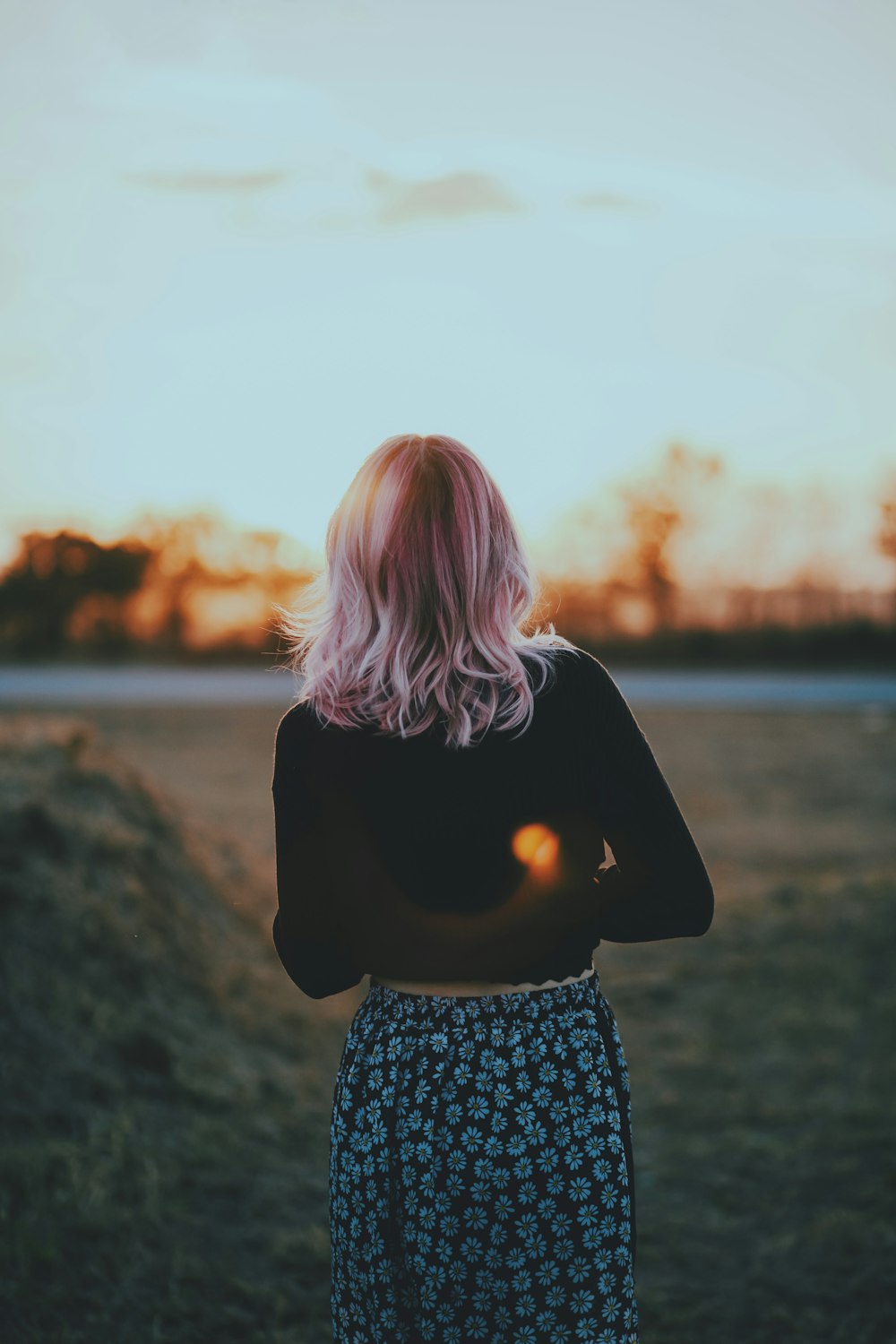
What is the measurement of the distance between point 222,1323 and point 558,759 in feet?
9.00

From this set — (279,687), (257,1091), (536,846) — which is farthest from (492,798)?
(279,687)

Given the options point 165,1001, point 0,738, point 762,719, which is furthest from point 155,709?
point 165,1001

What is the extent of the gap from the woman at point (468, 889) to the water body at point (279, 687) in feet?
68.0

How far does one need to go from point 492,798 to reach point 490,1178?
65 cm

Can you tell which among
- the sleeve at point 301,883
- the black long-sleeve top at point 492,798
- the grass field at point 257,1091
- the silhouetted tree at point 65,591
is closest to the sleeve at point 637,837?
the black long-sleeve top at point 492,798

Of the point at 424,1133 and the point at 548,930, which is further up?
the point at 548,930

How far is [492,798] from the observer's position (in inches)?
69.0

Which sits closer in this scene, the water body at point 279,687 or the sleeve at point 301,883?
the sleeve at point 301,883

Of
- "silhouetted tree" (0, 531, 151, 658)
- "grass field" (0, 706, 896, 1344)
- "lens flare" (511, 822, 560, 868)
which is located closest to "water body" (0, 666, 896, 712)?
"silhouetted tree" (0, 531, 151, 658)

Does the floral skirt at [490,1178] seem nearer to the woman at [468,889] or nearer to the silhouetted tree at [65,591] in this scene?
the woman at [468,889]

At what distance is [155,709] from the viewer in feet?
72.1

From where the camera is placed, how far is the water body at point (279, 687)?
76.2 ft

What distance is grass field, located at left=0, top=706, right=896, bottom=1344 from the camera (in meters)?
3.61

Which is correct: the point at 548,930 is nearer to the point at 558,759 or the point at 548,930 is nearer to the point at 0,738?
the point at 558,759
